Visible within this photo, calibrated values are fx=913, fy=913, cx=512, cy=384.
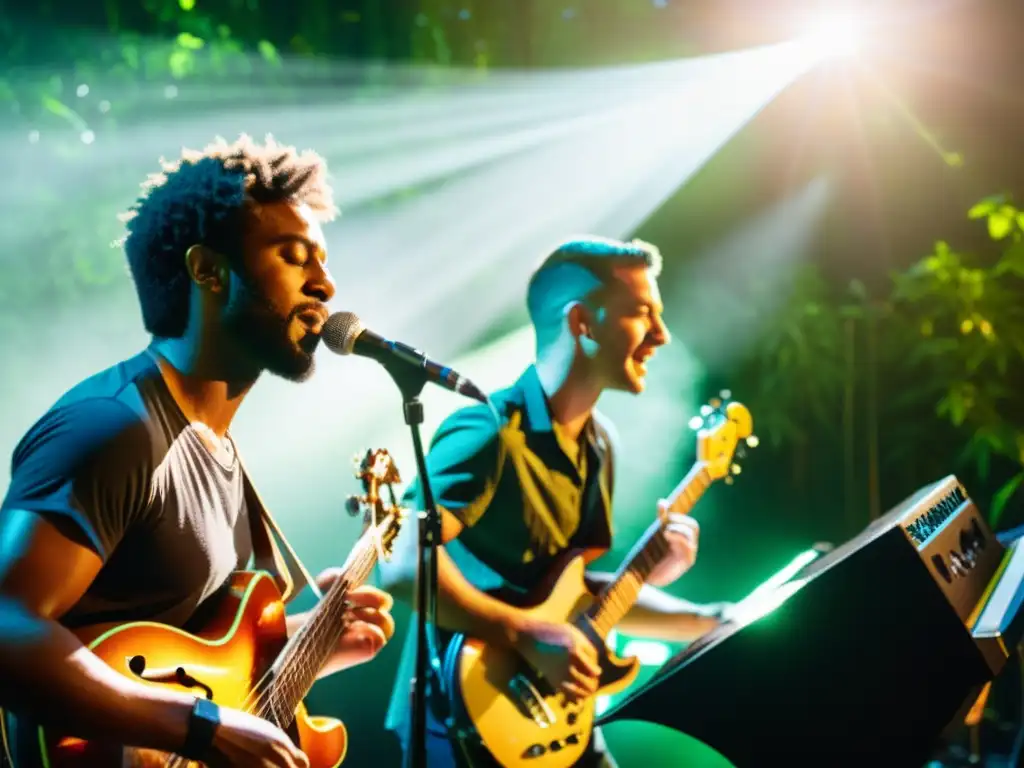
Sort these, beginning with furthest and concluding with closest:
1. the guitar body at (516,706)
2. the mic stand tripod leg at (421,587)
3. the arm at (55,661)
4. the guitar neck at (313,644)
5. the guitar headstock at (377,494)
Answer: the guitar body at (516,706)
the guitar headstock at (377,494)
the guitar neck at (313,644)
the mic stand tripod leg at (421,587)
the arm at (55,661)

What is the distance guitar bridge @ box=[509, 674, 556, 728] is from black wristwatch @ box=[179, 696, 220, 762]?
1043mm

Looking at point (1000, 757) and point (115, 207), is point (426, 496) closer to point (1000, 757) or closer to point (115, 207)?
point (115, 207)

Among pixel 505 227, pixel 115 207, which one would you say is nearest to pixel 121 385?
pixel 115 207

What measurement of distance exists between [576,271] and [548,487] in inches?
25.8

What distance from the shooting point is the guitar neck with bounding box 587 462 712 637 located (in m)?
2.59

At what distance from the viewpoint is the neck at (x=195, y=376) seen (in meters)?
1.76

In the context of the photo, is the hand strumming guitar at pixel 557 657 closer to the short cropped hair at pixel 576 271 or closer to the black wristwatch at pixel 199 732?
the short cropped hair at pixel 576 271

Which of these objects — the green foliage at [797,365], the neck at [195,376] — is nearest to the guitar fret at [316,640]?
the neck at [195,376]

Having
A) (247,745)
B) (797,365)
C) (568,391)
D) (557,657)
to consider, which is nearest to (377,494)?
(247,745)

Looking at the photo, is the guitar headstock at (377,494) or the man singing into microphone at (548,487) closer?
the guitar headstock at (377,494)

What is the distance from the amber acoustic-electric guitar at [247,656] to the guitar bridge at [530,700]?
1.92 ft

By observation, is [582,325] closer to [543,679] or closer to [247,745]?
[543,679]

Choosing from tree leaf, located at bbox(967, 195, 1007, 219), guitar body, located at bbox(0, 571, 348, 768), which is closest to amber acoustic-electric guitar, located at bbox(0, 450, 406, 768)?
guitar body, located at bbox(0, 571, 348, 768)

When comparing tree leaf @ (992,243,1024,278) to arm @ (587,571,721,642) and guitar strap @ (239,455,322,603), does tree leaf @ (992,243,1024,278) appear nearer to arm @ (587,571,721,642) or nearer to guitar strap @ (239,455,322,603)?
arm @ (587,571,721,642)
